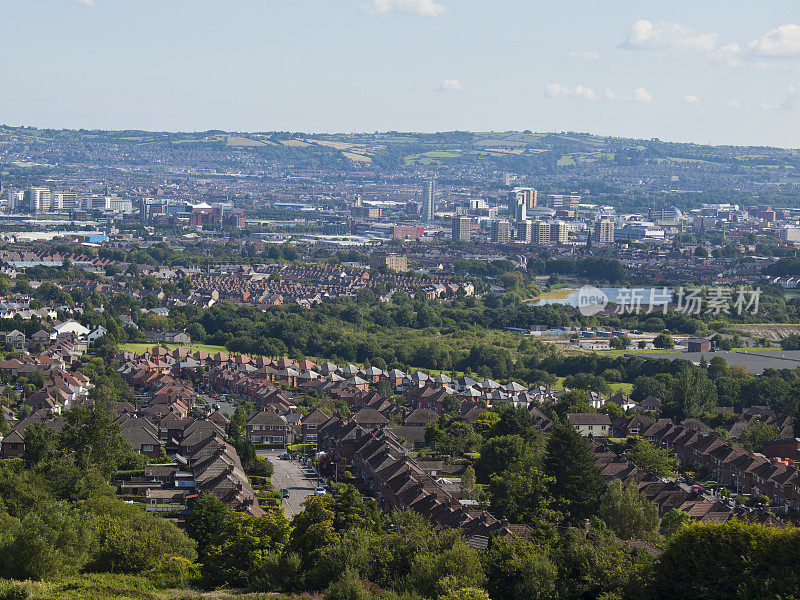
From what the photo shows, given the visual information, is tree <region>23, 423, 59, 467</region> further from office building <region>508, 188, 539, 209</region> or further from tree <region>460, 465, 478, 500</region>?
office building <region>508, 188, 539, 209</region>

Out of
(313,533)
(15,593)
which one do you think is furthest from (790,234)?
(15,593)

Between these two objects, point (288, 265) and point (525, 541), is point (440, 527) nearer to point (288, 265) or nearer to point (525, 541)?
point (525, 541)

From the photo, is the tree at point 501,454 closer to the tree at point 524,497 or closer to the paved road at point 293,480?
the tree at point 524,497

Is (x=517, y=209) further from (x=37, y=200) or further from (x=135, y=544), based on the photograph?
(x=135, y=544)

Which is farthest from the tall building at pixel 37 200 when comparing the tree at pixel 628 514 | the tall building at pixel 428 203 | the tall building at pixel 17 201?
the tree at pixel 628 514

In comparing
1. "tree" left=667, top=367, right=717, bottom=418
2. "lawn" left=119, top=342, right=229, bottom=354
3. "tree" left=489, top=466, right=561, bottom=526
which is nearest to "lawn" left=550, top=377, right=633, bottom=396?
"tree" left=667, top=367, right=717, bottom=418

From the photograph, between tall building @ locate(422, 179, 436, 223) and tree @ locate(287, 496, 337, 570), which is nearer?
tree @ locate(287, 496, 337, 570)
